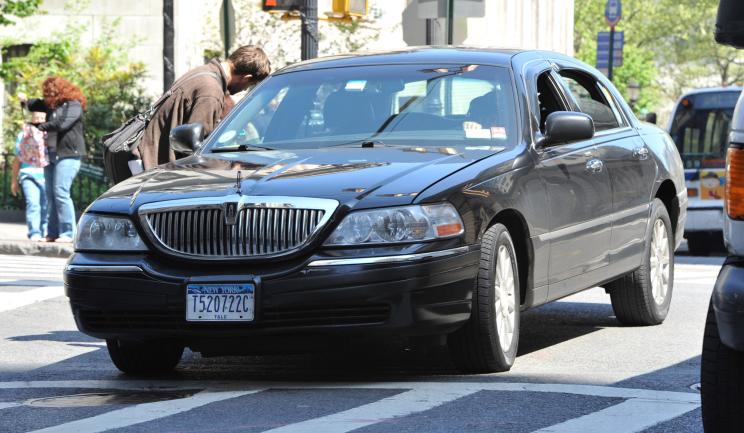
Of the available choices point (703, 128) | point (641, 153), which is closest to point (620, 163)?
point (641, 153)

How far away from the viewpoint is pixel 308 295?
6.79m

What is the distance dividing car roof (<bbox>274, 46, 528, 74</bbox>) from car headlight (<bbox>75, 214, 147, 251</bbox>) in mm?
1936

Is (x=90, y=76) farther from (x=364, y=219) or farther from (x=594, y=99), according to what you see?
(x=364, y=219)

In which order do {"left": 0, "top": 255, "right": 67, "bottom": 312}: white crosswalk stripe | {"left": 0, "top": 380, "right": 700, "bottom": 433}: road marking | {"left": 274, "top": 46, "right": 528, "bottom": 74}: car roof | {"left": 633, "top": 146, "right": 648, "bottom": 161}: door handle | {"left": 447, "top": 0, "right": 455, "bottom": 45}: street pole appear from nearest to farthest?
{"left": 0, "top": 380, "right": 700, "bottom": 433}: road marking, {"left": 274, "top": 46, "right": 528, "bottom": 74}: car roof, {"left": 633, "top": 146, "right": 648, "bottom": 161}: door handle, {"left": 0, "top": 255, "right": 67, "bottom": 312}: white crosswalk stripe, {"left": 447, "top": 0, "right": 455, "bottom": 45}: street pole

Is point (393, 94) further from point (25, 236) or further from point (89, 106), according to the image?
point (89, 106)

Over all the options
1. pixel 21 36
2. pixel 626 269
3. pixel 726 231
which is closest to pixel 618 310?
pixel 626 269

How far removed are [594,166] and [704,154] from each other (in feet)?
50.6

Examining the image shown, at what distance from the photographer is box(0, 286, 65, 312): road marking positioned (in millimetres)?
11557

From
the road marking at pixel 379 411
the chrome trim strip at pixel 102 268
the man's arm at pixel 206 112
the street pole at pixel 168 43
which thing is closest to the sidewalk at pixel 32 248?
the street pole at pixel 168 43

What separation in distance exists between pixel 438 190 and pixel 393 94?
1.41 m

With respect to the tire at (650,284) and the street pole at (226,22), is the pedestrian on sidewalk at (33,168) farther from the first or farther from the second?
the tire at (650,284)

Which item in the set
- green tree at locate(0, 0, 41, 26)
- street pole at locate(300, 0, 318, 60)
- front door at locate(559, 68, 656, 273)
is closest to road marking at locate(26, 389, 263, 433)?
front door at locate(559, 68, 656, 273)

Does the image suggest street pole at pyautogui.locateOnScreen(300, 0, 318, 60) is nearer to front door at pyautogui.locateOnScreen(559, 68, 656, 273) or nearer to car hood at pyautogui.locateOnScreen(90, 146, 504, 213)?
front door at pyautogui.locateOnScreen(559, 68, 656, 273)

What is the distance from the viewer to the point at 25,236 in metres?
19.5
